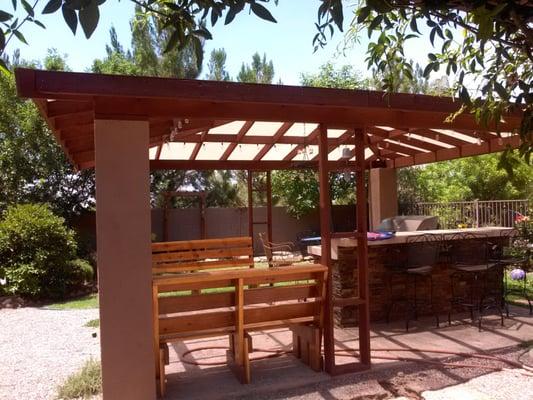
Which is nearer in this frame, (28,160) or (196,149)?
(196,149)

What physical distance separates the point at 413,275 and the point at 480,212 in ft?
21.3

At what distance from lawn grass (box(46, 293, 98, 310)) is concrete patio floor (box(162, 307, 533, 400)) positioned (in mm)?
3712

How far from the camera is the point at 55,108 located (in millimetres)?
4332

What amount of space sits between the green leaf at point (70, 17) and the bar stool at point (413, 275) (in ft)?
17.6

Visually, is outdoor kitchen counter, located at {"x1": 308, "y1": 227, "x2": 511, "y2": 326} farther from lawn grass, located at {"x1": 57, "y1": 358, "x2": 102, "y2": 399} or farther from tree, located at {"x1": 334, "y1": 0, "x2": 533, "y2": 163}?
tree, located at {"x1": 334, "y1": 0, "x2": 533, "y2": 163}

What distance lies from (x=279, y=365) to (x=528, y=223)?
7.93 m

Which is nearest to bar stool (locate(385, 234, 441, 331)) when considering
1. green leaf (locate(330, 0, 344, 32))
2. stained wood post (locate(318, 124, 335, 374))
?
stained wood post (locate(318, 124, 335, 374))

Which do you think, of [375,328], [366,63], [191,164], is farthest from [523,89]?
[191,164]

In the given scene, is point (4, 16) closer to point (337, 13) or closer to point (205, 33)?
point (205, 33)

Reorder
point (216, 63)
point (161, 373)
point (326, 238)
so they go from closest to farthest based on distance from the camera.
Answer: point (161, 373)
point (326, 238)
point (216, 63)

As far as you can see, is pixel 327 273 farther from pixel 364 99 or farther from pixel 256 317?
pixel 364 99

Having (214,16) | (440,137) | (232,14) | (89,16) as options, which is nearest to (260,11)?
(232,14)

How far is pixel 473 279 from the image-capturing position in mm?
6762

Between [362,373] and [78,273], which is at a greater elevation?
[78,273]
